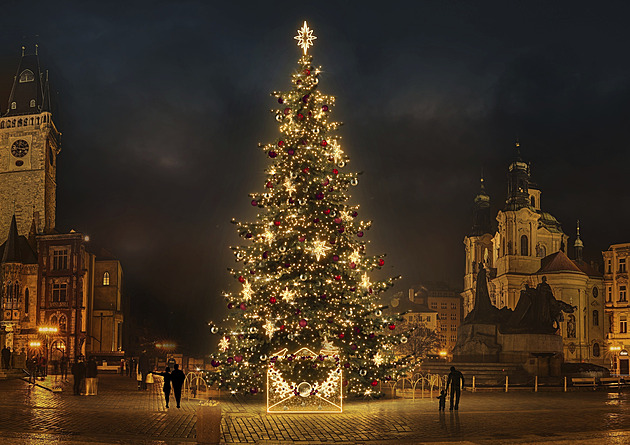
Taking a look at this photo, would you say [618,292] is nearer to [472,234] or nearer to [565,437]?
[472,234]

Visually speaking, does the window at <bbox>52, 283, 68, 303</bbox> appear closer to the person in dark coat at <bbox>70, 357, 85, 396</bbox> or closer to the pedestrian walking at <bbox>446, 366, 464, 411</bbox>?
the person in dark coat at <bbox>70, 357, 85, 396</bbox>

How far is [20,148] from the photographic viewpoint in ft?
270

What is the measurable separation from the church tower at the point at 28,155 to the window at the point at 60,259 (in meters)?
8.51

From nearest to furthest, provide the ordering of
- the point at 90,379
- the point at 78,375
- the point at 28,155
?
the point at 90,379 < the point at 78,375 < the point at 28,155

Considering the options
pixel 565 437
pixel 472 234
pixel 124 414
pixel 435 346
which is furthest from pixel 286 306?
pixel 472 234

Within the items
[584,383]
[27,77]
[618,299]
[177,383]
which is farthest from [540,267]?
[177,383]

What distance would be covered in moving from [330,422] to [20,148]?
237 feet

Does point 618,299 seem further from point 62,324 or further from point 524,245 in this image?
point 62,324

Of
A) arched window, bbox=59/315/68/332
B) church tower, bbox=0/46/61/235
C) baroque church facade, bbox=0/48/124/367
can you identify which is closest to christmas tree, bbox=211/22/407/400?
baroque church facade, bbox=0/48/124/367

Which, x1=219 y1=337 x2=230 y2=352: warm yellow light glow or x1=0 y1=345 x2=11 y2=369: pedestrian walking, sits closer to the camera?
x1=219 y1=337 x2=230 y2=352: warm yellow light glow

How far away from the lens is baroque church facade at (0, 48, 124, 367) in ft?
227

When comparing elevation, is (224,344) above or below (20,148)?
below

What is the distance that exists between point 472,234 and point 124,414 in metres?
125

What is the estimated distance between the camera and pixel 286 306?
22719 mm
